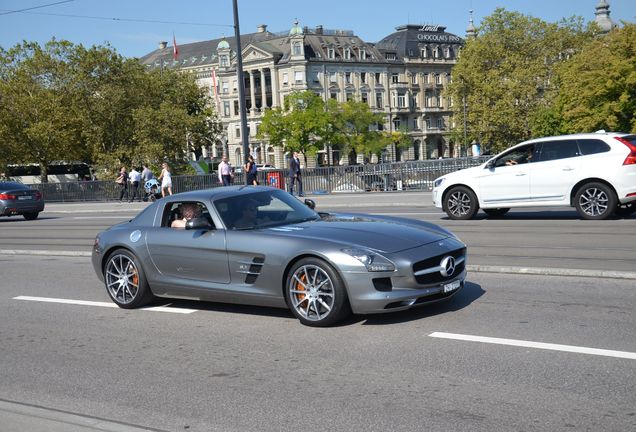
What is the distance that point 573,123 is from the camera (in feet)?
231

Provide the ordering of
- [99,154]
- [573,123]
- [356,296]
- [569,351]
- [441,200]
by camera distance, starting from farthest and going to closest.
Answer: [573,123] → [99,154] → [441,200] → [356,296] → [569,351]

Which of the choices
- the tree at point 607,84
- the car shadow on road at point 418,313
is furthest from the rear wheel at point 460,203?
the tree at point 607,84

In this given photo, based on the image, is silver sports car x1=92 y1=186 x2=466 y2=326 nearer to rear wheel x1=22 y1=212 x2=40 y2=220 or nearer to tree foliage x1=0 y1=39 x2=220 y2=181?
rear wheel x1=22 y1=212 x2=40 y2=220

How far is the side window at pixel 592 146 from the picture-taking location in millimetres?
15625

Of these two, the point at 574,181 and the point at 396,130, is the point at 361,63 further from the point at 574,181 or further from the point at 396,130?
the point at 574,181

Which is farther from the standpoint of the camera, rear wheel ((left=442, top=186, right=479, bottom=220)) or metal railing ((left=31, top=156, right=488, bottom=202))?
metal railing ((left=31, top=156, right=488, bottom=202))

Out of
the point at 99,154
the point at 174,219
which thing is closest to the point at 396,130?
the point at 99,154

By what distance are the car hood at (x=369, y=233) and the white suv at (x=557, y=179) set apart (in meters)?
8.31

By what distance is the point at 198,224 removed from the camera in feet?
27.3

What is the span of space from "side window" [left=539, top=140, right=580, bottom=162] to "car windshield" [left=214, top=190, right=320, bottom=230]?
8.72 meters

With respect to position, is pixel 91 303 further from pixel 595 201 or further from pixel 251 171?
pixel 251 171

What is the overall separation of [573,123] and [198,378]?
6890 centimetres

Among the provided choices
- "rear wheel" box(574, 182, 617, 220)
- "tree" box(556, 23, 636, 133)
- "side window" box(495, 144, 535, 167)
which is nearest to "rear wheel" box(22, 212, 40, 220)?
"side window" box(495, 144, 535, 167)

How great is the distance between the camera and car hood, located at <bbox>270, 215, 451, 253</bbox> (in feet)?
24.6
